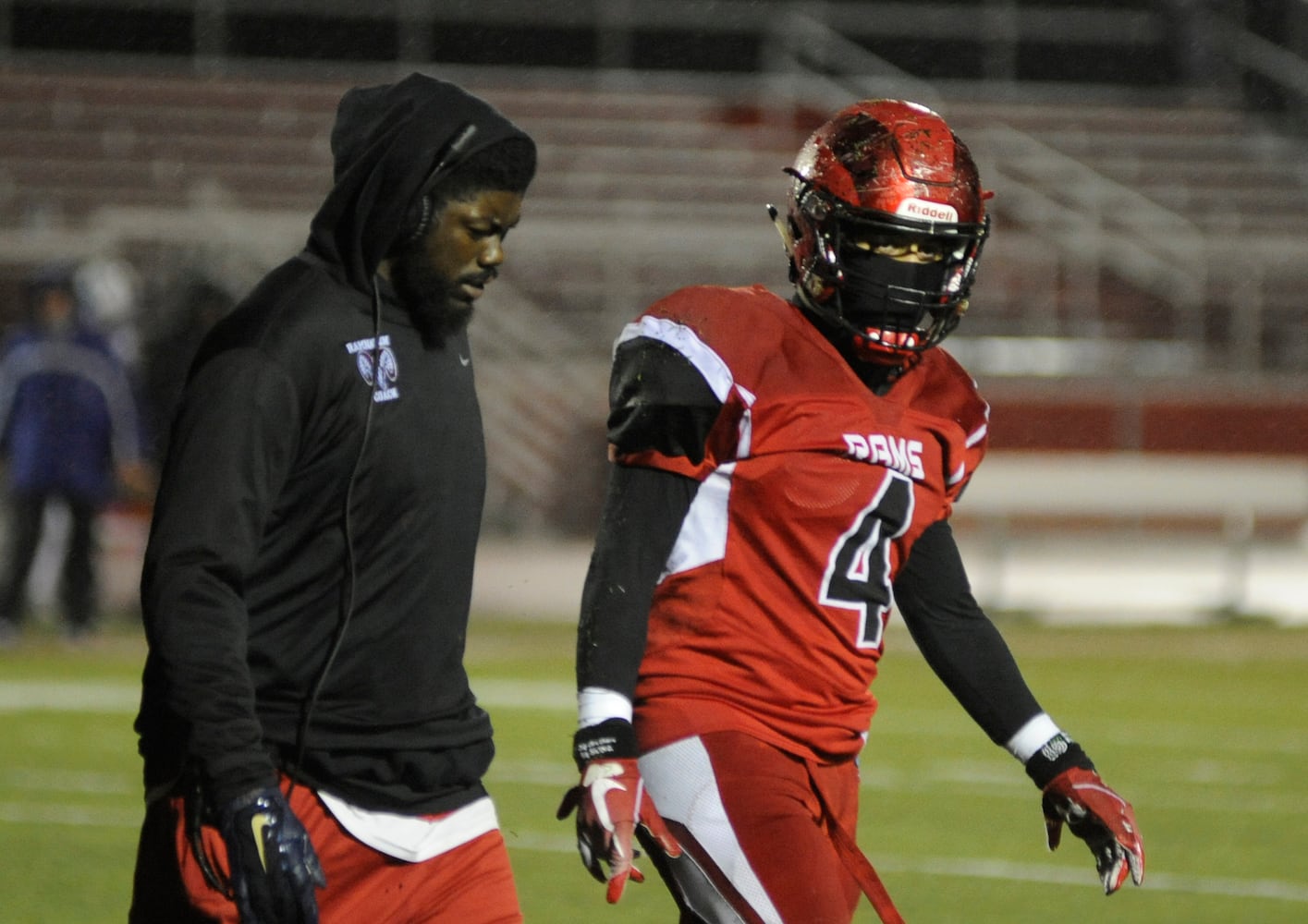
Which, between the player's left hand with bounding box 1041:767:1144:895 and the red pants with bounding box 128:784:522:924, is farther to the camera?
the player's left hand with bounding box 1041:767:1144:895

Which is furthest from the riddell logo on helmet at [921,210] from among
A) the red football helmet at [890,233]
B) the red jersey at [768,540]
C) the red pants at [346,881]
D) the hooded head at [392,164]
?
the red pants at [346,881]

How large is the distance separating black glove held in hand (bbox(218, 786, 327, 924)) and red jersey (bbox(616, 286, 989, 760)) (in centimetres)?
78

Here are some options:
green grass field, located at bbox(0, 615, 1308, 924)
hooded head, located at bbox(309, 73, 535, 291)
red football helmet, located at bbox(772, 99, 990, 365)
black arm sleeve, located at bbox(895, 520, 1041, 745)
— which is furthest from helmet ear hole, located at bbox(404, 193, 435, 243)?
green grass field, located at bbox(0, 615, 1308, 924)

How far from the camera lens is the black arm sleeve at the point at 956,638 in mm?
3738

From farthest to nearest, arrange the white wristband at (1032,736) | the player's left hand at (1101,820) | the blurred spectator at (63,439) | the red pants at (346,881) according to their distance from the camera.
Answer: the blurred spectator at (63,439)
the white wristband at (1032,736)
the player's left hand at (1101,820)
the red pants at (346,881)

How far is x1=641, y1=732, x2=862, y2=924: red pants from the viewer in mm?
3234

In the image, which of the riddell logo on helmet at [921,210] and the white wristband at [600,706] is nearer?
the white wristband at [600,706]

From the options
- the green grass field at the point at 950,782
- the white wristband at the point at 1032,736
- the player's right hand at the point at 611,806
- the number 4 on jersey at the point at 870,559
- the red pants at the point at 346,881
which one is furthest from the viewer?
the green grass field at the point at 950,782

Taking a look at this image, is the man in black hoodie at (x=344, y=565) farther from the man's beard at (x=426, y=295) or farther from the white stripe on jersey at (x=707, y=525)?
the white stripe on jersey at (x=707, y=525)

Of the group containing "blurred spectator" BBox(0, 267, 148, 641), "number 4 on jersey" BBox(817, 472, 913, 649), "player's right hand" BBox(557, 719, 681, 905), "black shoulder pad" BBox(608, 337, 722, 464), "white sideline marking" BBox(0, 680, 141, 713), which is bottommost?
"white sideline marking" BBox(0, 680, 141, 713)

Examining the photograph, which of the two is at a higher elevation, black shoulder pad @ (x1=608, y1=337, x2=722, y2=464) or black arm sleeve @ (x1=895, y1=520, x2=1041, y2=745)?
black shoulder pad @ (x1=608, y1=337, x2=722, y2=464)

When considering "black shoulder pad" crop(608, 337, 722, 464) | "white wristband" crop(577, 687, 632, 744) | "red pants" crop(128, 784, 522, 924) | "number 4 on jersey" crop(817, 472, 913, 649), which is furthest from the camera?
"number 4 on jersey" crop(817, 472, 913, 649)

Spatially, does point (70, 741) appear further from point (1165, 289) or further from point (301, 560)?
point (1165, 289)

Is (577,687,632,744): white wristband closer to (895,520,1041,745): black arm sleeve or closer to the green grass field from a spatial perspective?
(895,520,1041,745): black arm sleeve
